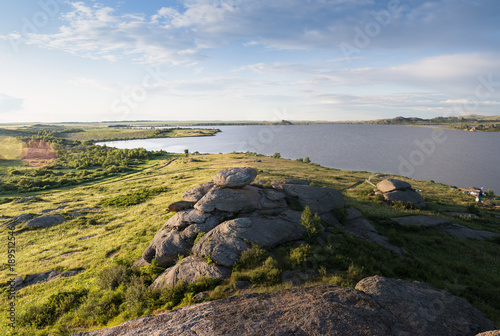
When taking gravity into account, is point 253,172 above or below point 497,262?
above

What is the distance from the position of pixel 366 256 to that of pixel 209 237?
1082cm

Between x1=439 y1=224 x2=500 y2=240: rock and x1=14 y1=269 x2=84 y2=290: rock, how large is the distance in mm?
37281

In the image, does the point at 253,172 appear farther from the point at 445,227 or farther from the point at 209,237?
the point at 445,227

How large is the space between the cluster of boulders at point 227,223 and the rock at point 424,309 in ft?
21.9

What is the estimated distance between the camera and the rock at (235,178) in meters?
20.6

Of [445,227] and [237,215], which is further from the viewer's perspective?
[445,227]

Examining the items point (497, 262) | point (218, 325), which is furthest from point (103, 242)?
point (497, 262)

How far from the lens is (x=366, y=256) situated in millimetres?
15648

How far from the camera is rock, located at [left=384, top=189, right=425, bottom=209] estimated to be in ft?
110

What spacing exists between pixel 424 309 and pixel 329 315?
4330 millimetres

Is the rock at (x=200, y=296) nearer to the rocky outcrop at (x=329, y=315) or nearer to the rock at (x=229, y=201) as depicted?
the rocky outcrop at (x=329, y=315)

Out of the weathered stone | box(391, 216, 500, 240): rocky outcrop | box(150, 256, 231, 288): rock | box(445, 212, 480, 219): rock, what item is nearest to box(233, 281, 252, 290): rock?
box(150, 256, 231, 288): rock

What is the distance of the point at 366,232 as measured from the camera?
21.3 meters

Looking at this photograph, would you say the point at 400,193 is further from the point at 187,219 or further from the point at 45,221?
the point at 45,221
